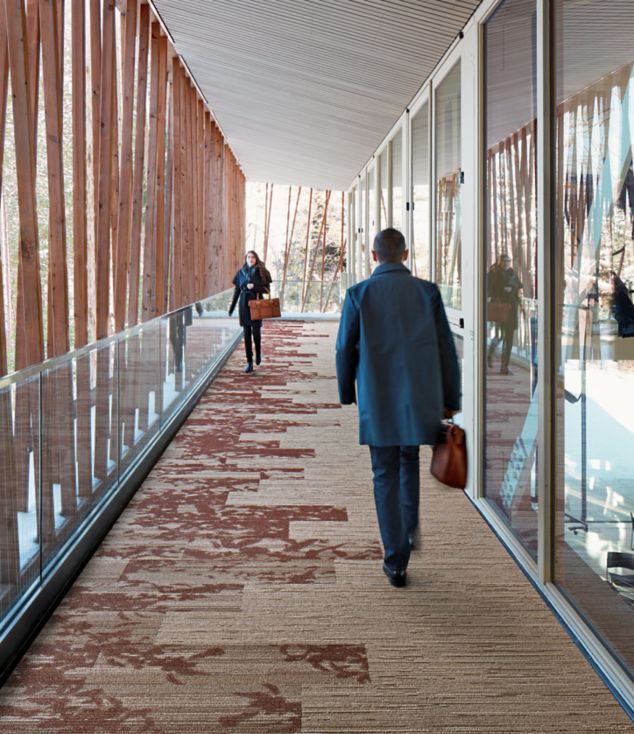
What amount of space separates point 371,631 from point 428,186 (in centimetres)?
529

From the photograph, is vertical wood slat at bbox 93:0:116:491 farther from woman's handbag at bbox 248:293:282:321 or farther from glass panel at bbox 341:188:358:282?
glass panel at bbox 341:188:358:282

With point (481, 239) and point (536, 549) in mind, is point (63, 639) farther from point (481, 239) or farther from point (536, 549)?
point (481, 239)

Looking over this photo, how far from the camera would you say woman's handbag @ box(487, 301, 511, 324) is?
5.05 metres

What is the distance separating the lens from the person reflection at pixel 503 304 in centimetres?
491

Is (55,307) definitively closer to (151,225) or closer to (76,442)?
(76,442)

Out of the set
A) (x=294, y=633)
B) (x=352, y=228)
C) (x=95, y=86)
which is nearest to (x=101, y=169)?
(x=95, y=86)

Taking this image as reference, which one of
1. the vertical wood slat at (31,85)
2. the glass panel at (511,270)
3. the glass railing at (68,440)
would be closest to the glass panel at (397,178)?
the glass railing at (68,440)

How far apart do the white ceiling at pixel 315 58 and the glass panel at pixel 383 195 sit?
13.4 inches

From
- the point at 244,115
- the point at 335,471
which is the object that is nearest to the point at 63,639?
the point at 335,471

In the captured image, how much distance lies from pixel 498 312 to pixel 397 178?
6687 millimetres

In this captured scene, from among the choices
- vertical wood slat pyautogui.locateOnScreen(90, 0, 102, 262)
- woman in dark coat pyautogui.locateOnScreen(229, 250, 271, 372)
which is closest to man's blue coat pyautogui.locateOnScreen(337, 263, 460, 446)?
vertical wood slat pyautogui.locateOnScreen(90, 0, 102, 262)

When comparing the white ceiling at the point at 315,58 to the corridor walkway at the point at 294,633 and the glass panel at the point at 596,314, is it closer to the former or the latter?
the glass panel at the point at 596,314

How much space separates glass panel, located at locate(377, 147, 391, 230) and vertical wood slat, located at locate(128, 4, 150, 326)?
16.9 ft

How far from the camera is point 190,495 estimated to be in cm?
609
